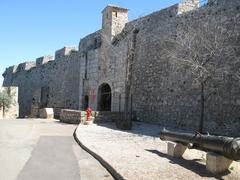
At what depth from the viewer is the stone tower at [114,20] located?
1989 centimetres

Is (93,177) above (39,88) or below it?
below

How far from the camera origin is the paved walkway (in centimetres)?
625

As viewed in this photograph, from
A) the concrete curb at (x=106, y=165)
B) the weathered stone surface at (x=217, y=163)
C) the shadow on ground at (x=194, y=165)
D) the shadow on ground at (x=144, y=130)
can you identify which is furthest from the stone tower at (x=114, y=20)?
the weathered stone surface at (x=217, y=163)

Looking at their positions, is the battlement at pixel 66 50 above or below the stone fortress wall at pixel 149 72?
above

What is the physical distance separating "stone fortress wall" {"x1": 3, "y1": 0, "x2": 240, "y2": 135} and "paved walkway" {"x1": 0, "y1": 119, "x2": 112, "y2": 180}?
489 centimetres

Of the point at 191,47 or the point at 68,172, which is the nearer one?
the point at 68,172

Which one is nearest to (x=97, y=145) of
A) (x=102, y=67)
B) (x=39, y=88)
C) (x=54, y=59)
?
(x=102, y=67)

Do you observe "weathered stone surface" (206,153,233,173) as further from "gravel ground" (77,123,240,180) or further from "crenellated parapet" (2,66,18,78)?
"crenellated parapet" (2,66,18,78)

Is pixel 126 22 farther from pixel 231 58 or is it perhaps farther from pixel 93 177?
pixel 93 177

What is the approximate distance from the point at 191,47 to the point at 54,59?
18.9 metres

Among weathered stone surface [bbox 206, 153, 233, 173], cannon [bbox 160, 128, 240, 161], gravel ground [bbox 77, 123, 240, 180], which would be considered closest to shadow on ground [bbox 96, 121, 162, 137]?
gravel ground [bbox 77, 123, 240, 180]

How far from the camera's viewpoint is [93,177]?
6195 millimetres

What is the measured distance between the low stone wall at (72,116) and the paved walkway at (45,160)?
438cm

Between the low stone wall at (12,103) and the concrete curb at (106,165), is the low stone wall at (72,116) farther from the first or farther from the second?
the low stone wall at (12,103)
